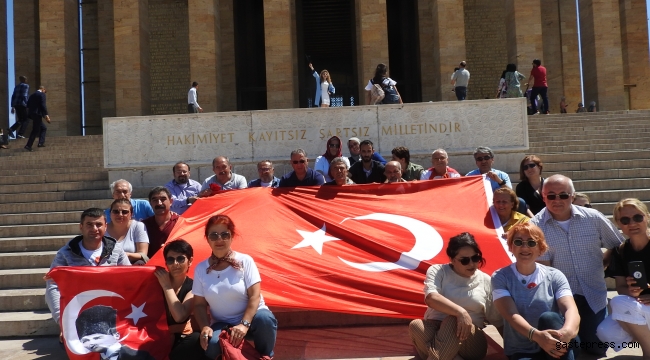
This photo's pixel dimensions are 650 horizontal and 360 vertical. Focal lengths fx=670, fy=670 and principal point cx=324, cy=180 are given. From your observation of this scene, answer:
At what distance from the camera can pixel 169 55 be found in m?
25.5

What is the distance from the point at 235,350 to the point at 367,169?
13.1 feet

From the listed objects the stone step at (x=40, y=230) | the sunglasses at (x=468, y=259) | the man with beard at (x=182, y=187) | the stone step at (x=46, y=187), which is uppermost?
the stone step at (x=46, y=187)

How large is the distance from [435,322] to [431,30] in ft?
64.9

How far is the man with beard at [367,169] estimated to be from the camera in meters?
8.09

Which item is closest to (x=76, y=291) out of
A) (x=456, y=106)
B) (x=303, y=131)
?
(x=303, y=131)

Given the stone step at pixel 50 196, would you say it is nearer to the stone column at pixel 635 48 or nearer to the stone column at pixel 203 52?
the stone column at pixel 203 52

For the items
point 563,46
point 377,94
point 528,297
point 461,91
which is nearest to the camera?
point 528,297

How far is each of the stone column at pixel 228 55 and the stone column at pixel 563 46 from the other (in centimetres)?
1136

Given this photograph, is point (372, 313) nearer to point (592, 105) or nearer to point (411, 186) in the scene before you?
point (411, 186)

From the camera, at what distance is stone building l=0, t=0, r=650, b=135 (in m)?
20.2

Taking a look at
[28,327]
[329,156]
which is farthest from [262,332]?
[329,156]

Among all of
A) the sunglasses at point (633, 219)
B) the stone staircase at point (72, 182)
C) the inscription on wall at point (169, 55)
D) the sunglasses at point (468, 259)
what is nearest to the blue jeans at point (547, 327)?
the sunglasses at point (468, 259)

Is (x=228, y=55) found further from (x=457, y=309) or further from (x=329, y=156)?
(x=457, y=309)

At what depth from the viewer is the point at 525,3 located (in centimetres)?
1992
